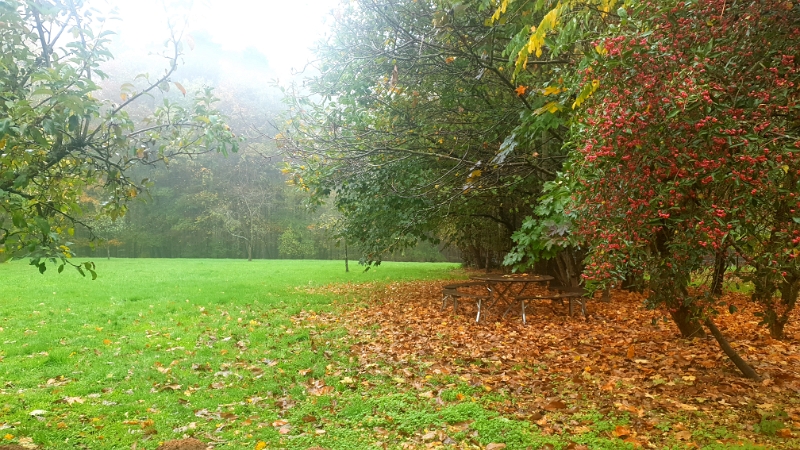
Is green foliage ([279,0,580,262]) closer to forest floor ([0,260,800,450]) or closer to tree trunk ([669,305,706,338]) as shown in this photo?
forest floor ([0,260,800,450])

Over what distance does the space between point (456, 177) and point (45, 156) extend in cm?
693

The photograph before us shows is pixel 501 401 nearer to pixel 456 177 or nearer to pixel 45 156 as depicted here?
pixel 45 156

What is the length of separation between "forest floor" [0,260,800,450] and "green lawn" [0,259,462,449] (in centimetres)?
3

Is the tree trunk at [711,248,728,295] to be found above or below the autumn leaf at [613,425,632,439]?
above

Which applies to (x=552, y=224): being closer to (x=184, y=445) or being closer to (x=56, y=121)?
(x=184, y=445)

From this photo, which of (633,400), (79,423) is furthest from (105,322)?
(633,400)

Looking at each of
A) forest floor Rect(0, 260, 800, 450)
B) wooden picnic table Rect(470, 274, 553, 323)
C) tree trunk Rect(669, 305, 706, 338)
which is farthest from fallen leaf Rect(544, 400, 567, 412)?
wooden picnic table Rect(470, 274, 553, 323)

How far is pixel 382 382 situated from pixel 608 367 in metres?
2.88

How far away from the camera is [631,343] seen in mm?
7516

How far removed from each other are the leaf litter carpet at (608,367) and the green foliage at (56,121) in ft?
12.2

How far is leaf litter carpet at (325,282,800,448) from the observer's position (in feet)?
14.4

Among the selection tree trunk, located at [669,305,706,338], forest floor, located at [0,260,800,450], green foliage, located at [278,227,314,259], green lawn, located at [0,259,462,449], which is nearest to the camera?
A: forest floor, located at [0,260,800,450]

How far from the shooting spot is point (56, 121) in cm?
334

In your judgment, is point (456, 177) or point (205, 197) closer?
point (456, 177)
